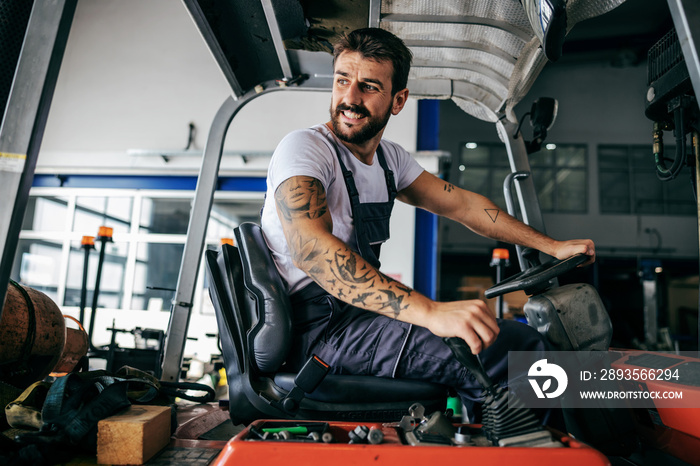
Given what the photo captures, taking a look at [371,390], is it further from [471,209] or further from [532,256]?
[471,209]

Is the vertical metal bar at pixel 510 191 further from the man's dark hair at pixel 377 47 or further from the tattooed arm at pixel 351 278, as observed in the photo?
the tattooed arm at pixel 351 278

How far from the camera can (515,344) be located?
53.8 inches

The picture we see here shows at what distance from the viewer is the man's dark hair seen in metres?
1.65

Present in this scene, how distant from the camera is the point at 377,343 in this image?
140cm

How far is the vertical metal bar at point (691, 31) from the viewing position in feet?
3.74

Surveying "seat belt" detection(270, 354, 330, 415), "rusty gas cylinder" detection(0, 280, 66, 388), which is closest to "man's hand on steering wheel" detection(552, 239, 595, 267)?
"seat belt" detection(270, 354, 330, 415)

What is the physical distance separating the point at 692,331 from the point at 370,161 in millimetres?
18433

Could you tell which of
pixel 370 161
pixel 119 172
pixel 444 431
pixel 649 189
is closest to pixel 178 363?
pixel 370 161

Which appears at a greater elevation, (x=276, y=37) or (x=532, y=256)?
(x=276, y=37)

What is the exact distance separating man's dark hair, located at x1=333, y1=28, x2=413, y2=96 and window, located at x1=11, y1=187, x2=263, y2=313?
8320mm

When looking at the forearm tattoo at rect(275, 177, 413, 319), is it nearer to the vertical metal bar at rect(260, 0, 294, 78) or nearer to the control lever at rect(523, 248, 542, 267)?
the control lever at rect(523, 248, 542, 267)

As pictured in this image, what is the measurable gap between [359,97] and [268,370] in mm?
921

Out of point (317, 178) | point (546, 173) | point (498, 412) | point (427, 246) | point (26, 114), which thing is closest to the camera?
point (498, 412)

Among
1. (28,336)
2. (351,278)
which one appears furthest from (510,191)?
(28,336)
